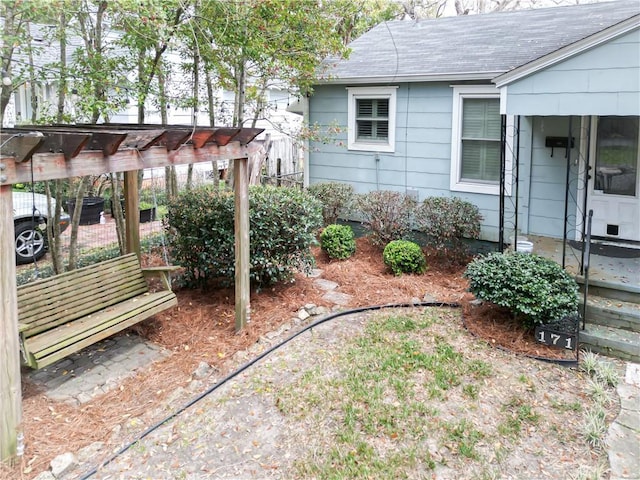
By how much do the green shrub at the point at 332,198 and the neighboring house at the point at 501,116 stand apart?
464 mm

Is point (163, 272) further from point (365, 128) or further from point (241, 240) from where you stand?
point (365, 128)

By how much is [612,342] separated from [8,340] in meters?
5.29

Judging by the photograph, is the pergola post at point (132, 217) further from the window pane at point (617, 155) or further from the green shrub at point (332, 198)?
the window pane at point (617, 155)

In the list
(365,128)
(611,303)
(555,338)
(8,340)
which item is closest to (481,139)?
(365,128)

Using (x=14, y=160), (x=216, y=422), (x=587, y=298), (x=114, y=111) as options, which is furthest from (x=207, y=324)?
(x=587, y=298)

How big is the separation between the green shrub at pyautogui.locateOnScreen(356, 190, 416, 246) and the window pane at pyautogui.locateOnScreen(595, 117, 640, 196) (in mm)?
2687

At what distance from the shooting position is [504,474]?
349 centimetres

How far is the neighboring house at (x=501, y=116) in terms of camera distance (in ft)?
17.5

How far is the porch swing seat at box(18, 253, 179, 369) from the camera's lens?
4.35 metres

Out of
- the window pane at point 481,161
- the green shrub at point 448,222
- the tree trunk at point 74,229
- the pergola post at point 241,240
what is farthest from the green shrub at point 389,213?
the tree trunk at point 74,229

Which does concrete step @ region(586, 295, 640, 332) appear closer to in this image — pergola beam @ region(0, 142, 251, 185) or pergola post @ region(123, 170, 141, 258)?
pergola beam @ region(0, 142, 251, 185)

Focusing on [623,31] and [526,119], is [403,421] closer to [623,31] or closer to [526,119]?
[623,31]

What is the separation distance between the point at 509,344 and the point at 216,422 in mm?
3048

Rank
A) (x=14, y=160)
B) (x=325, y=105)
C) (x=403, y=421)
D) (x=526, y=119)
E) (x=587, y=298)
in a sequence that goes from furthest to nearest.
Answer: (x=325, y=105) < (x=526, y=119) < (x=587, y=298) < (x=403, y=421) < (x=14, y=160)
